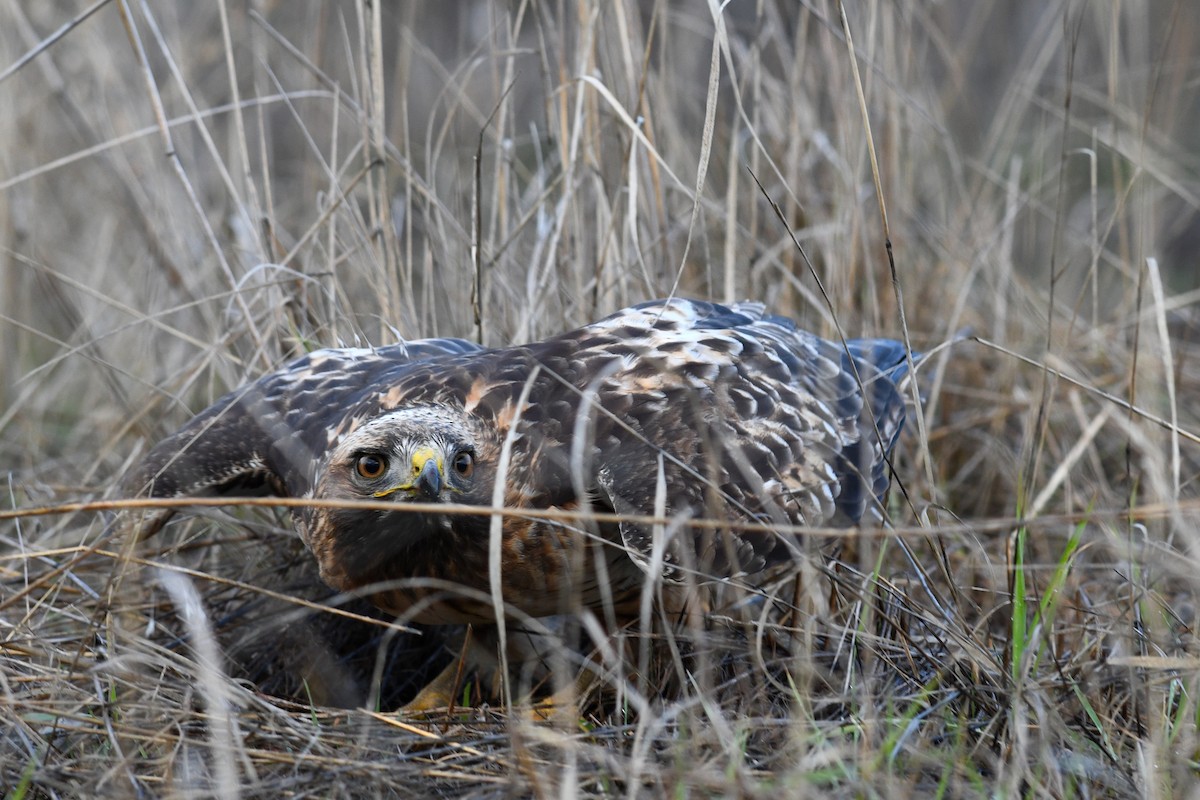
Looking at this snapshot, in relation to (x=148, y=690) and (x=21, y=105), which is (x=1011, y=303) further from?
(x=21, y=105)

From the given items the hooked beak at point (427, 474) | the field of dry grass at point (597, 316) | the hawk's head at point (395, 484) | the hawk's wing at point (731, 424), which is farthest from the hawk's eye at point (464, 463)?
the field of dry grass at point (597, 316)

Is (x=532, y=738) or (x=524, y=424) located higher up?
(x=524, y=424)

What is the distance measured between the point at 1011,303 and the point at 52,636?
3551 mm

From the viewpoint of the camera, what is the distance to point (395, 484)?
271 cm

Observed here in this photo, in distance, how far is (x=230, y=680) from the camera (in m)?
2.69

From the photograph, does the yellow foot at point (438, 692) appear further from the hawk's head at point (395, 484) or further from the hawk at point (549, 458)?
the hawk's head at point (395, 484)

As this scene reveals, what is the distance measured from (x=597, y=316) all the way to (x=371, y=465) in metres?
1.40

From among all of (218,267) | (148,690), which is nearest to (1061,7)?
(218,267)

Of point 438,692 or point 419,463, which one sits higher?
point 419,463

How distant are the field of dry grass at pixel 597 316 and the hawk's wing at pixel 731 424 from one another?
212mm

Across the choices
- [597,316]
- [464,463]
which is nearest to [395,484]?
[464,463]

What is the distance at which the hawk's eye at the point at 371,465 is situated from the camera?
2.73 meters

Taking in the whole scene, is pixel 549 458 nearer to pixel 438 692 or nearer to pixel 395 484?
pixel 395 484

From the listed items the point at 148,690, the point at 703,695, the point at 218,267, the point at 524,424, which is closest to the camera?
the point at 703,695
